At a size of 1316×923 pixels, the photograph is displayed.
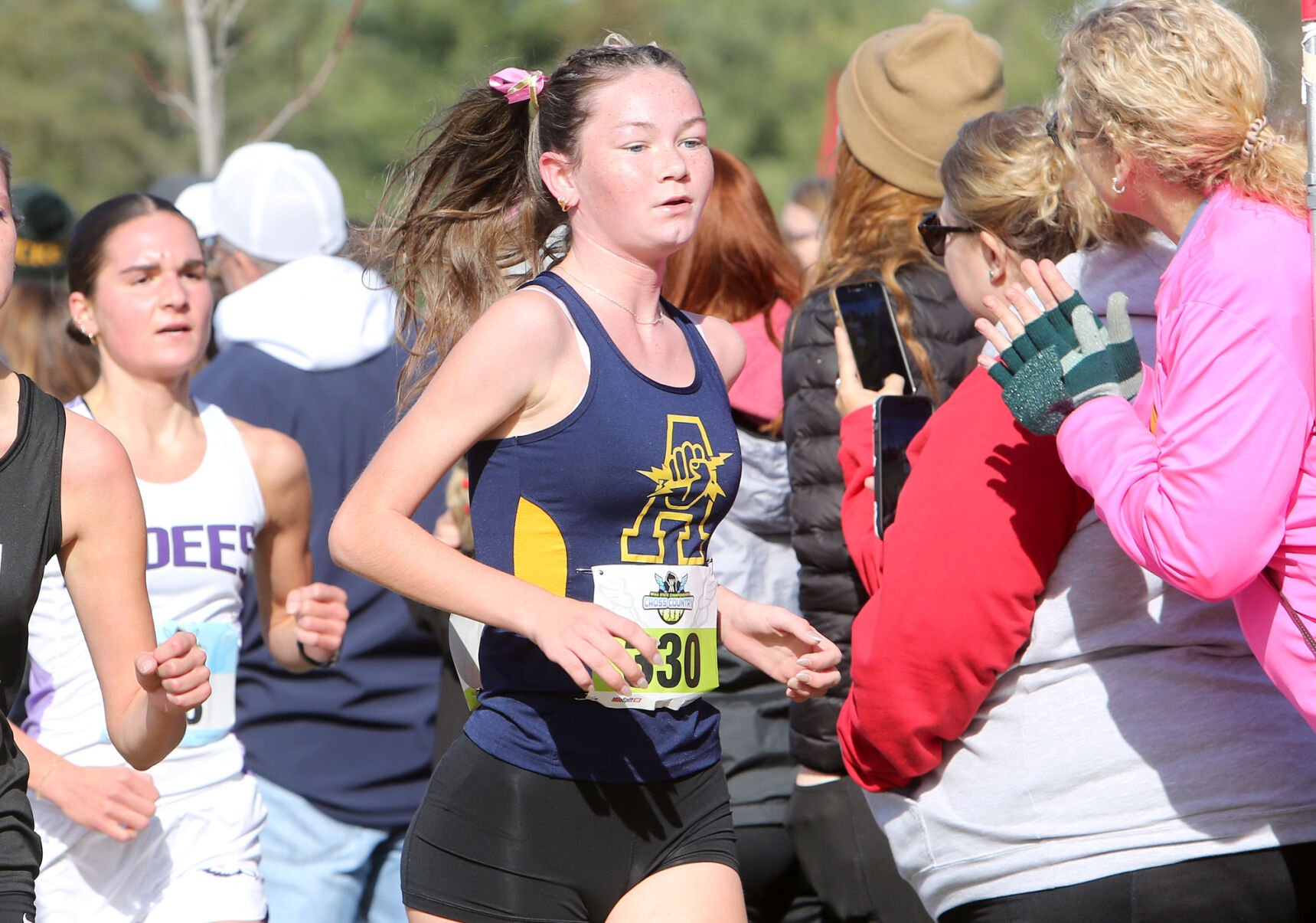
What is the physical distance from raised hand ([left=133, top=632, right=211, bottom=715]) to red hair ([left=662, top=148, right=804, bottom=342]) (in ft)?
6.40

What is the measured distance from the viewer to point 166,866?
129 inches

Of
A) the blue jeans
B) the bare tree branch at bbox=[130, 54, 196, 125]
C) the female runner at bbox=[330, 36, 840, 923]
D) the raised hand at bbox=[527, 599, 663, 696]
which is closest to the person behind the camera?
the raised hand at bbox=[527, 599, 663, 696]

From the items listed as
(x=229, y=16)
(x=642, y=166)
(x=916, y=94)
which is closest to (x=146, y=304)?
(x=642, y=166)

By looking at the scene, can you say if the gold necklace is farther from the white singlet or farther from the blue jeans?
the blue jeans

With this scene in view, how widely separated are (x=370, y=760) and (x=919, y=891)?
2.12m

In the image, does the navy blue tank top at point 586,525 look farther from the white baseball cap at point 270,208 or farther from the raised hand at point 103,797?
the white baseball cap at point 270,208

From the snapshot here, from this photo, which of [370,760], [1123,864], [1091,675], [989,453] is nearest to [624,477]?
[989,453]

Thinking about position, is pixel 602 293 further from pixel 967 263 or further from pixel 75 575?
pixel 75 575

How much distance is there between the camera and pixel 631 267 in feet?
8.71

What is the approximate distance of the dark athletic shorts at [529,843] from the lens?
2416mm

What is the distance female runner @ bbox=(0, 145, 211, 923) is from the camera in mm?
2264

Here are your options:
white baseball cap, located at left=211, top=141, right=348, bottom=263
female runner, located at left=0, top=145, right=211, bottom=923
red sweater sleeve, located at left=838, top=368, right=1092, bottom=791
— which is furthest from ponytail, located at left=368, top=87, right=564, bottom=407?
white baseball cap, located at left=211, top=141, right=348, bottom=263

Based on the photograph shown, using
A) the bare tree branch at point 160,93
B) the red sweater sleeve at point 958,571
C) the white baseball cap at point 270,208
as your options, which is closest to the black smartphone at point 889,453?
the red sweater sleeve at point 958,571

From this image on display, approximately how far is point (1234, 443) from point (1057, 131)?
71cm
